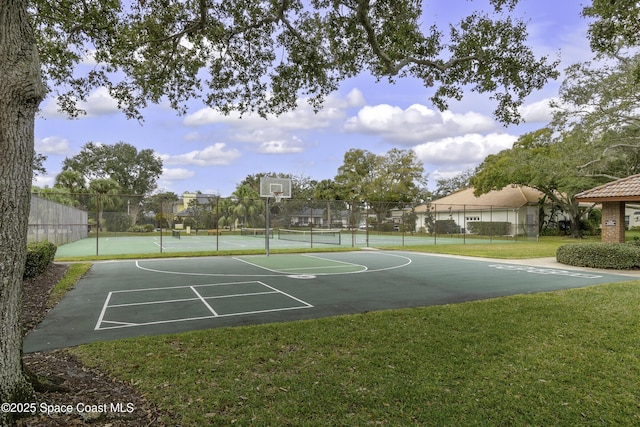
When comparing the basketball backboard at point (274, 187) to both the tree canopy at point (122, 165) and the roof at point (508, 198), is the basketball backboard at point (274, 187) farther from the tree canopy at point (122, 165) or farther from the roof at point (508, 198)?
the tree canopy at point (122, 165)

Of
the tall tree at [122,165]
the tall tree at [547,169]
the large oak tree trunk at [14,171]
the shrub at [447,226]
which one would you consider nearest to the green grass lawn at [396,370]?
the large oak tree trunk at [14,171]

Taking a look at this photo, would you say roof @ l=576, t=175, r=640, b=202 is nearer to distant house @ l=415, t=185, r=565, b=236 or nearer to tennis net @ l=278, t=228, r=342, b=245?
tennis net @ l=278, t=228, r=342, b=245

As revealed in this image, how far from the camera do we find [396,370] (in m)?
4.31

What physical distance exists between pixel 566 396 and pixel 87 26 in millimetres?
10477

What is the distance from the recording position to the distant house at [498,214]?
3516cm

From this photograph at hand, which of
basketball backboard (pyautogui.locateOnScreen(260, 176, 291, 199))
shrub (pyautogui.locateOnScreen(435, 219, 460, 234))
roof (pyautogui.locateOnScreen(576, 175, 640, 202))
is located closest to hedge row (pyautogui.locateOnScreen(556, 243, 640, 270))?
roof (pyautogui.locateOnScreen(576, 175, 640, 202))

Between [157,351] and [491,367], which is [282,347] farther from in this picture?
[491,367]

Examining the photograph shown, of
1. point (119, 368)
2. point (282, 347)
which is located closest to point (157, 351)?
point (119, 368)

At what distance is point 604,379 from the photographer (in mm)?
4164

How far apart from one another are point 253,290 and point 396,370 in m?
5.73

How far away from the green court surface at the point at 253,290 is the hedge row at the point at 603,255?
1.20 m

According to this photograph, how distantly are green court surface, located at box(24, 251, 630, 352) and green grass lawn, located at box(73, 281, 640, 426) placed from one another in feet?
3.38

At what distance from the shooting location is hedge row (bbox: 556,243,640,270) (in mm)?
12961

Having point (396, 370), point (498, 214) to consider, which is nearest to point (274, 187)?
point (396, 370)
